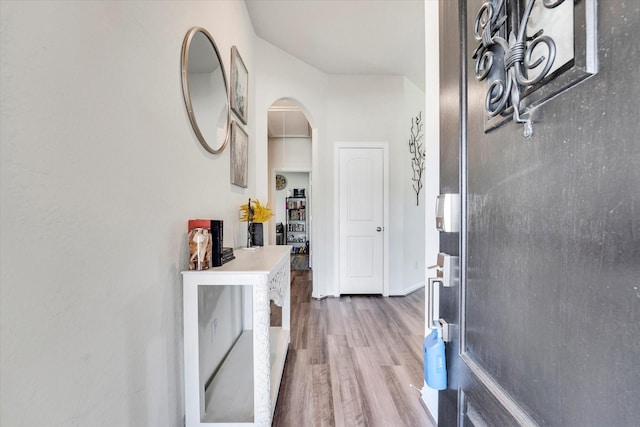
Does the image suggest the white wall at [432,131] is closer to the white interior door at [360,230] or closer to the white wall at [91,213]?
the white wall at [91,213]

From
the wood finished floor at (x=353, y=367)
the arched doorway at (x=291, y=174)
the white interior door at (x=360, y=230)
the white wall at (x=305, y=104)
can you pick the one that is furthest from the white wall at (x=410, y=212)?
the arched doorway at (x=291, y=174)

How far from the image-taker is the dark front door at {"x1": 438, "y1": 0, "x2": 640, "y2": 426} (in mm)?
319

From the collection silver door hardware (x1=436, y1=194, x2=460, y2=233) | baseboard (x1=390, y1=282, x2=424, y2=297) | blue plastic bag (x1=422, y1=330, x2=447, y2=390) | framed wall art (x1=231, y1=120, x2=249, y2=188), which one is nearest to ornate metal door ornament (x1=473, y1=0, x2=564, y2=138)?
silver door hardware (x1=436, y1=194, x2=460, y2=233)

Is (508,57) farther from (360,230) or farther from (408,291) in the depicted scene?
(408,291)

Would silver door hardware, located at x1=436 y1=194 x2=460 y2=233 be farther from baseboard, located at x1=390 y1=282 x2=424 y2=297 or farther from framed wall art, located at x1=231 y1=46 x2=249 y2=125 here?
baseboard, located at x1=390 y1=282 x2=424 y2=297

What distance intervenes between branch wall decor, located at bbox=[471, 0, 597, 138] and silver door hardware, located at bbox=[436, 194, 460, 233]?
193mm

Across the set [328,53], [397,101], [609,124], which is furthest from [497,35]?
[397,101]

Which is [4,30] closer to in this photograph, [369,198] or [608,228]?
[608,228]

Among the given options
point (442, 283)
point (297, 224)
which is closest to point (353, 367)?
point (442, 283)

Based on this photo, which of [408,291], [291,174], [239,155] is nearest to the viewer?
[239,155]

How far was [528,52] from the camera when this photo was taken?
17.7 inches

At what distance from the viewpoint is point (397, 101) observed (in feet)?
12.8

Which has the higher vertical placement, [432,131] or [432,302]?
[432,131]

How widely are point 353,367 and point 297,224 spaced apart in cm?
596
